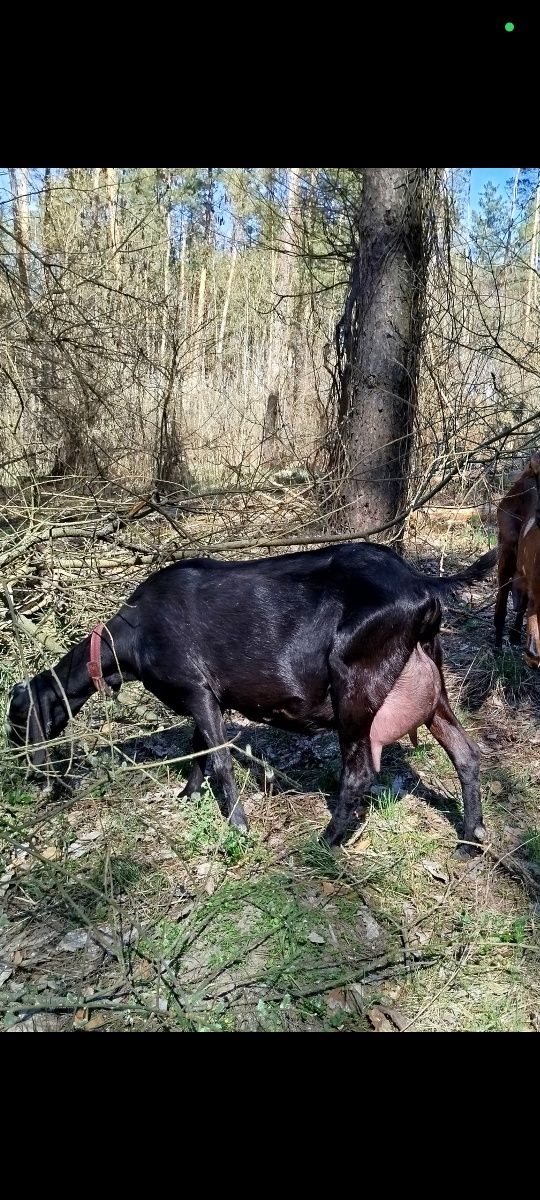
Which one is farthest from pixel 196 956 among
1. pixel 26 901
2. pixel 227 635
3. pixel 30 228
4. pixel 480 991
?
pixel 30 228

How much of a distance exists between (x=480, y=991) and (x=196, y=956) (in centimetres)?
128

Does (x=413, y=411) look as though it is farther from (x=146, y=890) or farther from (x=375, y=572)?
A: (x=146, y=890)

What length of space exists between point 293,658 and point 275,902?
4.10 ft

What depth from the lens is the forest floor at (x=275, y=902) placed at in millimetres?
3135

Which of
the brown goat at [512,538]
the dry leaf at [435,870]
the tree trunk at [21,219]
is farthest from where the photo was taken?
the tree trunk at [21,219]

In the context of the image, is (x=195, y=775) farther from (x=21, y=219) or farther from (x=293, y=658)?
(x=21, y=219)

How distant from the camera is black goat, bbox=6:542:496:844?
388 cm

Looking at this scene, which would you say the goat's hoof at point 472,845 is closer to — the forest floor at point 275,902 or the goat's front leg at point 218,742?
the forest floor at point 275,902

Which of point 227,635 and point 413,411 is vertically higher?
point 413,411

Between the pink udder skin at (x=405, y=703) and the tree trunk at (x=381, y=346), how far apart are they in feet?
9.53

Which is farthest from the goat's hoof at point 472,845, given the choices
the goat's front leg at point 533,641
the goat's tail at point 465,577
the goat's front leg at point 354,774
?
the goat's tail at point 465,577

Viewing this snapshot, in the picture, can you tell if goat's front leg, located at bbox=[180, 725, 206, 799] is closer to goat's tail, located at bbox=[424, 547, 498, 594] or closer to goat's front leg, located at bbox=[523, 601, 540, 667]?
goat's tail, located at bbox=[424, 547, 498, 594]

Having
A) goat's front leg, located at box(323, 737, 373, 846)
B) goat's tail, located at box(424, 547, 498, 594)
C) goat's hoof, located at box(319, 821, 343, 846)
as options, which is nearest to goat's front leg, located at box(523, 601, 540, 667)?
goat's tail, located at box(424, 547, 498, 594)

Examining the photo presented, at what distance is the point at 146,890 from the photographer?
386cm
